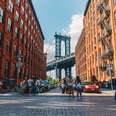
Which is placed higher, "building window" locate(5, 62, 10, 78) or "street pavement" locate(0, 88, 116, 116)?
"building window" locate(5, 62, 10, 78)

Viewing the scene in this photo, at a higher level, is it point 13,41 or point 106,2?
point 106,2

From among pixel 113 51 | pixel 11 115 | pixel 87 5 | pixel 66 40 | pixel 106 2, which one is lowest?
pixel 11 115

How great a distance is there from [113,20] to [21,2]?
67.8 ft

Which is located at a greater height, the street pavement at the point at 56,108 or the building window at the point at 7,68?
the building window at the point at 7,68

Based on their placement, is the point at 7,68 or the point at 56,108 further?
the point at 7,68

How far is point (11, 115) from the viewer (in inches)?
195

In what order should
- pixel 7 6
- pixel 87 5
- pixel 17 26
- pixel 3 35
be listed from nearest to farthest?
pixel 3 35 → pixel 7 6 → pixel 17 26 → pixel 87 5

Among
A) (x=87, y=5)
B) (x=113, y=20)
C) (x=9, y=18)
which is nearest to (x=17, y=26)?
(x=9, y=18)

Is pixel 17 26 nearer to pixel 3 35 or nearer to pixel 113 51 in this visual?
pixel 3 35

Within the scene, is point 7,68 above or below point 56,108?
above

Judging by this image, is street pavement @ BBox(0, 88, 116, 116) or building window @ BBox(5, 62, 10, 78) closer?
street pavement @ BBox(0, 88, 116, 116)

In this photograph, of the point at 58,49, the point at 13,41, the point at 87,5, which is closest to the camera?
the point at 13,41

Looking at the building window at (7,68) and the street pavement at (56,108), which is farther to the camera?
the building window at (7,68)

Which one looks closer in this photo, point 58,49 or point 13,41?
point 13,41
